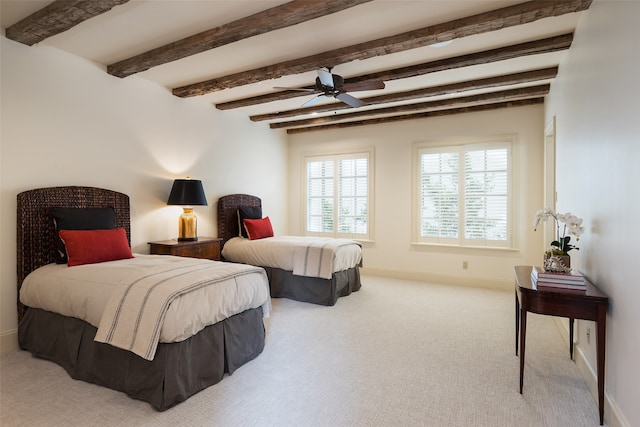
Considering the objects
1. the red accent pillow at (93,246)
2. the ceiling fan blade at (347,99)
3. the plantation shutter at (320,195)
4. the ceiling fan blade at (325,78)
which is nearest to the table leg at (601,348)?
the ceiling fan blade at (325,78)

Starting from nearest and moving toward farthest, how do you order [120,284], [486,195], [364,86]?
[120,284], [364,86], [486,195]

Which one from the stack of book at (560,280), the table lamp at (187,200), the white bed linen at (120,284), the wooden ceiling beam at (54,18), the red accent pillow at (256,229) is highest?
the wooden ceiling beam at (54,18)

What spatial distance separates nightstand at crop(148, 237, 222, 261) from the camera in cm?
400

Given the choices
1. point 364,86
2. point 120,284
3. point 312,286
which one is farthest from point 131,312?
point 364,86

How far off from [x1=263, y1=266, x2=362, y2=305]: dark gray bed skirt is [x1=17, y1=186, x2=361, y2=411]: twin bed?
1.43m

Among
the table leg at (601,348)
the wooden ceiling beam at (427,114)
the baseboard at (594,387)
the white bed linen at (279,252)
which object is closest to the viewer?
the baseboard at (594,387)

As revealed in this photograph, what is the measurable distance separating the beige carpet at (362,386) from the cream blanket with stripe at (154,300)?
45 cm

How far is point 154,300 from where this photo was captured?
214 cm

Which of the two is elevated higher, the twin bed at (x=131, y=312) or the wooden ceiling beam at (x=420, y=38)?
the wooden ceiling beam at (x=420, y=38)

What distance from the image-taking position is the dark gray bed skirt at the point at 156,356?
2121 millimetres

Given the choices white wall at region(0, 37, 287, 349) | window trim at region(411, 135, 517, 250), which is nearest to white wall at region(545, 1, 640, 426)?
window trim at region(411, 135, 517, 250)

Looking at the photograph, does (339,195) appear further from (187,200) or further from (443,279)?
(187,200)

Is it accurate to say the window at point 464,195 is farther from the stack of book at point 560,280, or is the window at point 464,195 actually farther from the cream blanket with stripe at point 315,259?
the stack of book at point 560,280

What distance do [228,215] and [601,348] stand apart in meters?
4.60
